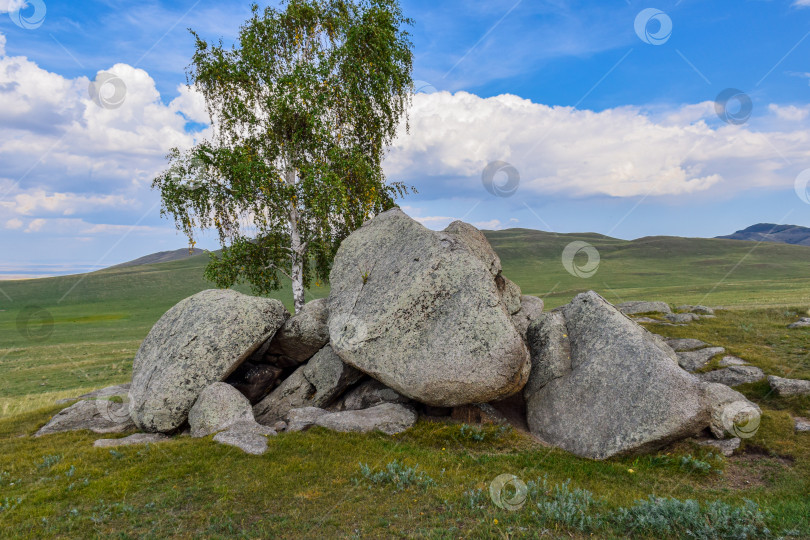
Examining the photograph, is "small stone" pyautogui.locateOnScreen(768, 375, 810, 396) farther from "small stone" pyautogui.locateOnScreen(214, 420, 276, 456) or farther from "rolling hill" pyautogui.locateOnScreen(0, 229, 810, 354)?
"rolling hill" pyautogui.locateOnScreen(0, 229, 810, 354)

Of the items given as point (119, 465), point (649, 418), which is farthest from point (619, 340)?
point (119, 465)

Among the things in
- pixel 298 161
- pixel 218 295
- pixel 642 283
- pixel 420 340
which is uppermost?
pixel 298 161

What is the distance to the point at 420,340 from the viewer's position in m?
17.5

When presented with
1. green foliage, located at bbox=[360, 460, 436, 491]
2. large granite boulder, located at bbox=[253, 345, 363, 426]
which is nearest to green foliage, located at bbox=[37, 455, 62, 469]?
large granite boulder, located at bbox=[253, 345, 363, 426]

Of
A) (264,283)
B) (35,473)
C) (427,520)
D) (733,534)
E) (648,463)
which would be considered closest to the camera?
(733,534)

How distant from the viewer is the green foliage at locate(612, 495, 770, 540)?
9.92m

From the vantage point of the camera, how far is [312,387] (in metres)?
21.4

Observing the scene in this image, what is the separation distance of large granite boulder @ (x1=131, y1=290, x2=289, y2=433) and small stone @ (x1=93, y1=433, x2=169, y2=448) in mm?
498

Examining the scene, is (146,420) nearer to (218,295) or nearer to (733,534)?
(218,295)

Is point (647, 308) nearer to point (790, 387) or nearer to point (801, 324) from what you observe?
point (801, 324)

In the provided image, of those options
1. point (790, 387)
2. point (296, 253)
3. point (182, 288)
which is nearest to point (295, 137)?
point (296, 253)

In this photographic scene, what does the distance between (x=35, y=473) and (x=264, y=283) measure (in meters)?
19.4
